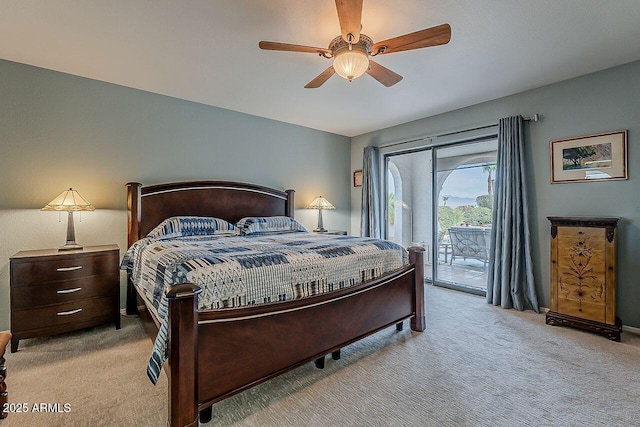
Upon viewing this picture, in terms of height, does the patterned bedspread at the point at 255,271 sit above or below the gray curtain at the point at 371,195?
below

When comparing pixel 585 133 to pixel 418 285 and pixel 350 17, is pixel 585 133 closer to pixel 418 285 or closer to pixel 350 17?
pixel 418 285

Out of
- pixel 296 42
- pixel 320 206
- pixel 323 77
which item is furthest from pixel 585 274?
pixel 296 42

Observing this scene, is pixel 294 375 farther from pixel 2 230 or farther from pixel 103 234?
pixel 2 230

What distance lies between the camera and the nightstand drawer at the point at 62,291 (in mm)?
2465

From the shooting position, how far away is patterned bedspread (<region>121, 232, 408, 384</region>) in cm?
164

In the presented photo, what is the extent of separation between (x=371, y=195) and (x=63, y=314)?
171 inches

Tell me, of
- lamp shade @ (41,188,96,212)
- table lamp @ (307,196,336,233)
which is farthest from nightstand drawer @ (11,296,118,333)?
table lamp @ (307,196,336,233)

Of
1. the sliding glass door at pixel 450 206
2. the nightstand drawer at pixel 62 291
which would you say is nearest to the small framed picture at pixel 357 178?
the sliding glass door at pixel 450 206

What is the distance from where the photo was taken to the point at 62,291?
104 inches

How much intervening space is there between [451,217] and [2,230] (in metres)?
5.40

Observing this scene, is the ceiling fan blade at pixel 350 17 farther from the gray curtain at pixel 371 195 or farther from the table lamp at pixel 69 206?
the gray curtain at pixel 371 195

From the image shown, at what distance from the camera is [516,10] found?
2127 mm

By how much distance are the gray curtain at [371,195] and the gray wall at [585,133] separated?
5.58 feet

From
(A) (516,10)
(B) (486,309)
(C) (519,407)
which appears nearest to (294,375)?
(C) (519,407)
